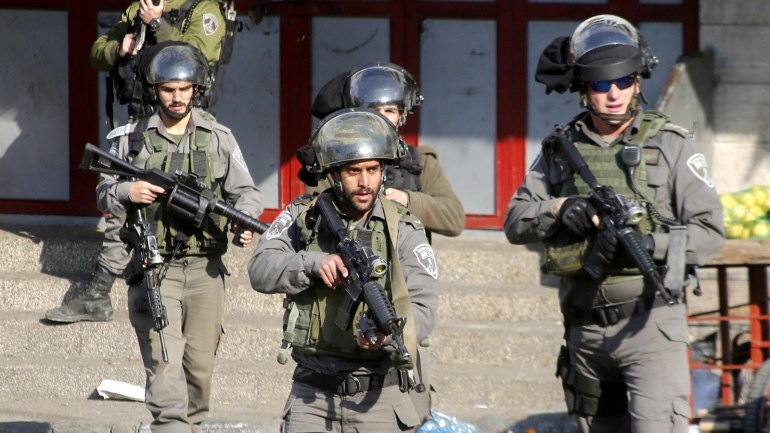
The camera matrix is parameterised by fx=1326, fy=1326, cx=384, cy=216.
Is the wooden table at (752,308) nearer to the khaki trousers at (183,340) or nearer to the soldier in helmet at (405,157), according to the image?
the soldier in helmet at (405,157)

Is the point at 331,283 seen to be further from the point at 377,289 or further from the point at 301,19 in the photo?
the point at 301,19

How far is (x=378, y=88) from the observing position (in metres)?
5.52

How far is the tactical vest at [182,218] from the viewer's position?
6285 mm

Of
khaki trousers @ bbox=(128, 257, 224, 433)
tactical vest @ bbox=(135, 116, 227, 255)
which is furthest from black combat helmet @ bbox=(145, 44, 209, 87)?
khaki trousers @ bbox=(128, 257, 224, 433)

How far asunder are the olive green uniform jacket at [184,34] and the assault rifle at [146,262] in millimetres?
1455

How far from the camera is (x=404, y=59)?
9336 millimetres

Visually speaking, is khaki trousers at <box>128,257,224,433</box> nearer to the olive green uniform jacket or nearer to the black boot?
the olive green uniform jacket

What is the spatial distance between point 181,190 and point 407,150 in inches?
47.7

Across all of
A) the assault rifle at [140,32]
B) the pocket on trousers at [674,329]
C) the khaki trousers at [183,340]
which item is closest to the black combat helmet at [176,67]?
the khaki trousers at [183,340]

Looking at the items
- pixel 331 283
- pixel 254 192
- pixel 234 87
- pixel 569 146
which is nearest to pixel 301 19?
pixel 234 87

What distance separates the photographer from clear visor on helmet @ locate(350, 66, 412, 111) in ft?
18.0

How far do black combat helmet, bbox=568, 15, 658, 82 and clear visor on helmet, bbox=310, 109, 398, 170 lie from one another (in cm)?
100

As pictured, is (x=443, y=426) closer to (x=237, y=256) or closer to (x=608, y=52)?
(x=608, y=52)

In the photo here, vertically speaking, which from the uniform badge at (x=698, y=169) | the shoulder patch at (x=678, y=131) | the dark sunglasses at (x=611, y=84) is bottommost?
the uniform badge at (x=698, y=169)
